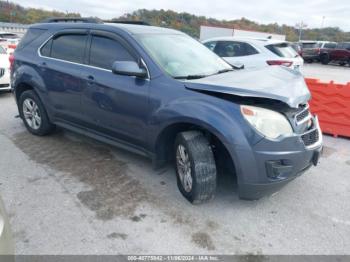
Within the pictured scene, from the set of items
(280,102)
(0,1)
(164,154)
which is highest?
(0,1)

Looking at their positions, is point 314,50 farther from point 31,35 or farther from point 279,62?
point 31,35

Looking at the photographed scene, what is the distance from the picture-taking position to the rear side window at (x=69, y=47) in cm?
418

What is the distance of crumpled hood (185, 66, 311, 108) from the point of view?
2.84 meters

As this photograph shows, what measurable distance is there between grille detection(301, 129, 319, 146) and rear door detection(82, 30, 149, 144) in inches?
63.4

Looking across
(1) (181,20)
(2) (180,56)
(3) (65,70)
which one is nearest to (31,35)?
(3) (65,70)

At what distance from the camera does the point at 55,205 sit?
10.5ft

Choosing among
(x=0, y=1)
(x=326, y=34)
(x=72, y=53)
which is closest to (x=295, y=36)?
(x=326, y=34)

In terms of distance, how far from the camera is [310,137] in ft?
10.5

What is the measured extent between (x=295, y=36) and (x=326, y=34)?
832 centimetres

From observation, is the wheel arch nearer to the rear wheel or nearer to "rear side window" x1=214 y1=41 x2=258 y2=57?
"rear side window" x1=214 y1=41 x2=258 y2=57

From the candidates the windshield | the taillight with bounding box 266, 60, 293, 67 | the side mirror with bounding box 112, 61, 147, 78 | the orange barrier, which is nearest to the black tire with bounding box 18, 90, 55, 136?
the side mirror with bounding box 112, 61, 147, 78

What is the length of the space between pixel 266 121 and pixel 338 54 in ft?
79.0

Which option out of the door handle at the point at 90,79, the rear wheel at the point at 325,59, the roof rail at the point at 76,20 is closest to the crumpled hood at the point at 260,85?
the door handle at the point at 90,79

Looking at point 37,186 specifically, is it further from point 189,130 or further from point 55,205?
point 189,130
